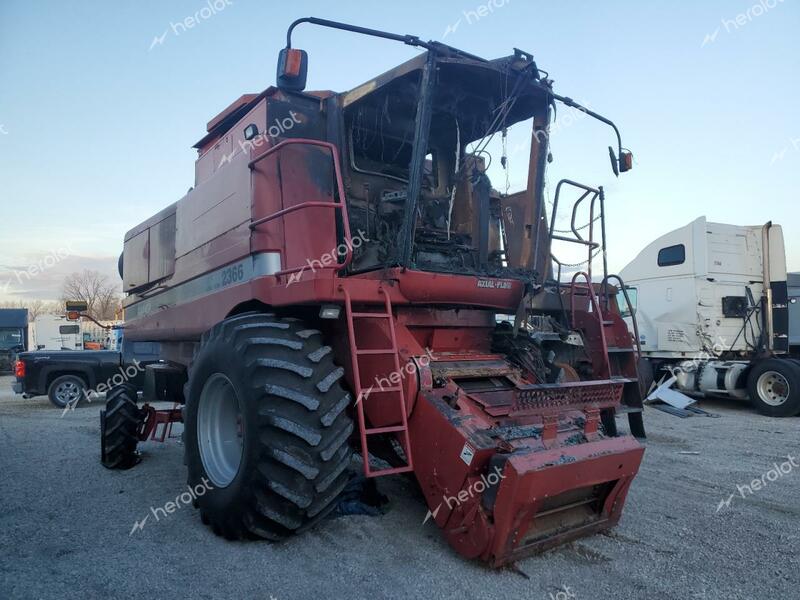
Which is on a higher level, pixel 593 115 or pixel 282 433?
pixel 593 115

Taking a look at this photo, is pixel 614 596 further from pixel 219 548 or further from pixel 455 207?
pixel 455 207

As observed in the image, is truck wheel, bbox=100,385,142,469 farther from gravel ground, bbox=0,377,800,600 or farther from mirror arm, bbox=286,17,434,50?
mirror arm, bbox=286,17,434,50

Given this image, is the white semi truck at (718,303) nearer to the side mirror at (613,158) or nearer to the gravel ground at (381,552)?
the gravel ground at (381,552)

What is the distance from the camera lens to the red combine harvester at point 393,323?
3.57 metres

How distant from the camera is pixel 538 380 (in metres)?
5.12

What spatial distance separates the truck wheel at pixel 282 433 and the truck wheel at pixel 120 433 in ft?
8.93

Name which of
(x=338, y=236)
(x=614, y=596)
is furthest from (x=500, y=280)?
(x=614, y=596)

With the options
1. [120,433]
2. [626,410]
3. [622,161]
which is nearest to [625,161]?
[622,161]

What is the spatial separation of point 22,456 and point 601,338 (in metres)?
7.09

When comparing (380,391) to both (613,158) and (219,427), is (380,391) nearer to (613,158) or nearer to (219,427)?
(219,427)

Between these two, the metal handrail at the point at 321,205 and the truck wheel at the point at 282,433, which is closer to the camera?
the truck wheel at the point at 282,433

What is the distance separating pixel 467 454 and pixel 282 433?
46.0 inches

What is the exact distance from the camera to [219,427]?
4.62m

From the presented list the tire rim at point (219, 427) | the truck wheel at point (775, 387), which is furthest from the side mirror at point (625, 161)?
the truck wheel at point (775, 387)
